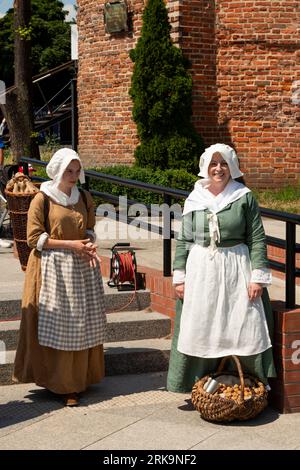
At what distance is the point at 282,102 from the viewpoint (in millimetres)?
15094

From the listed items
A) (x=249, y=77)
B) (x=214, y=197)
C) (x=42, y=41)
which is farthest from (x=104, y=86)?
(x=42, y=41)

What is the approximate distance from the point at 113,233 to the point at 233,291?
541cm

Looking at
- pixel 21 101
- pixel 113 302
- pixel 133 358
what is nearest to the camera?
pixel 133 358

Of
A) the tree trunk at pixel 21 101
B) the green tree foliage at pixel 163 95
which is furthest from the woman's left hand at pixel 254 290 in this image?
the tree trunk at pixel 21 101

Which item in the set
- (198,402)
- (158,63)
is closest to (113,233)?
(158,63)

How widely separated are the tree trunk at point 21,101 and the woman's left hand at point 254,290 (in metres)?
10.5

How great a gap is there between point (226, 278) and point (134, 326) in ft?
5.54

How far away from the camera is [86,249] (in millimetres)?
5852

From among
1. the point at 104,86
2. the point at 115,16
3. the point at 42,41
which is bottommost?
the point at 104,86

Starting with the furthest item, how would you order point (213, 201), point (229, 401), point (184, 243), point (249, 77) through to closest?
point (249, 77), point (184, 243), point (213, 201), point (229, 401)

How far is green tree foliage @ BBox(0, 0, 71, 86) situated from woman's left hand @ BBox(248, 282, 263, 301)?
3386 centimetres

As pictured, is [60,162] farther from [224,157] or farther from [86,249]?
[224,157]

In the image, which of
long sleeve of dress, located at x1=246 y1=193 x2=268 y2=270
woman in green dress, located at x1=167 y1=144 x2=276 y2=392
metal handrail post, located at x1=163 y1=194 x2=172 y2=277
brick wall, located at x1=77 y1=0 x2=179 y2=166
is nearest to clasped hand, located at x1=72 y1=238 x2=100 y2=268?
woman in green dress, located at x1=167 y1=144 x2=276 y2=392

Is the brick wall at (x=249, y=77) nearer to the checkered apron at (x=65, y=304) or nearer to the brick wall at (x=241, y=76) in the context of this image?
the brick wall at (x=241, y=76)
